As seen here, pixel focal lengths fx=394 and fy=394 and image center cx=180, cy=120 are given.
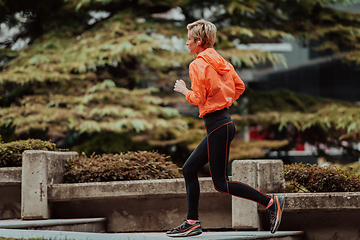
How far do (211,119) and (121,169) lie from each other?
2.10 meters

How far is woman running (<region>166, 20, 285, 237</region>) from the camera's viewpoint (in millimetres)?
3615

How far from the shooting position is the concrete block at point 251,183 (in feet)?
15.3

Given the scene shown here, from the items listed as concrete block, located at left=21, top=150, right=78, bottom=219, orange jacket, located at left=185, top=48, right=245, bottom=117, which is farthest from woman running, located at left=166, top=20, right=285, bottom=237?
concrete block, located at left=21, top=150, right=78, bottom=219

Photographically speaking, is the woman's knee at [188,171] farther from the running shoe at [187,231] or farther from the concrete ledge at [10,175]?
the concrete ledge at [10,175]

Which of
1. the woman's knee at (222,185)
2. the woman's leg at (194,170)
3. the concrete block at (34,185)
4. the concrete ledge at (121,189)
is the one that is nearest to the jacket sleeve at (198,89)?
the woman's leg at (194,170)

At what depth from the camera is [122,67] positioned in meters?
12.1

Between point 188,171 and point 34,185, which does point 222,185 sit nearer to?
point 188,171

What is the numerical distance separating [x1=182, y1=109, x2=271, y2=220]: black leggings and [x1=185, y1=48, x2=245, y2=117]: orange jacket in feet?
0.34

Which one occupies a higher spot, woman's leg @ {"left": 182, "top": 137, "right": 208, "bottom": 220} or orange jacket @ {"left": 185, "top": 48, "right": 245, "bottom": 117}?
orange jacket @ {"left": 185, "top": 48, "right": 245, "bottom": 117}

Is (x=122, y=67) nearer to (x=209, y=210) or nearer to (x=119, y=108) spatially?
(x=119, y=108)

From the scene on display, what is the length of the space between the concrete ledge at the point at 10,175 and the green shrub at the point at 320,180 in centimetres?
356

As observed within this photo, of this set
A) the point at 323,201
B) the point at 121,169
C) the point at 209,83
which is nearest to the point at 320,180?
the point at 323,201

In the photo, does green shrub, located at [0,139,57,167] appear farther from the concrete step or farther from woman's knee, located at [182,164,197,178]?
woman's knee, located at [182,164,197,178]

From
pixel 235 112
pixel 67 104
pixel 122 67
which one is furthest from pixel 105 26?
pixel 235 112
